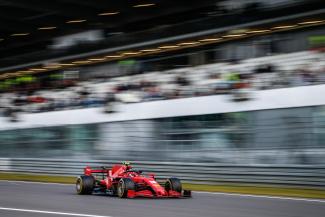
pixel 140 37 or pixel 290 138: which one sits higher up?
pixel 140 37

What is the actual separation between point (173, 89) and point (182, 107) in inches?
62.4

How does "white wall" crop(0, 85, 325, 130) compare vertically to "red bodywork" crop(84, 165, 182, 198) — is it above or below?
above

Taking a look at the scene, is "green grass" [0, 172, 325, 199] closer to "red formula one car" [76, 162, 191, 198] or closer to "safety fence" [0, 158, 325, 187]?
"safety fence" [0, 158, 325, 187]

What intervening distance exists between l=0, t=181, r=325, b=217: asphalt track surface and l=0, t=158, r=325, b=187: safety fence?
1777mm

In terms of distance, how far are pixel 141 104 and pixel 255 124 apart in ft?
16.1

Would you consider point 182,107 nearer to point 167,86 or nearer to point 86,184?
point 167,86

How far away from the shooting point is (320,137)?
14.6 meters

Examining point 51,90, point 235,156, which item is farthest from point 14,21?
point 235,156

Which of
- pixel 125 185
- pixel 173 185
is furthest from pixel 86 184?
pixel 173 185

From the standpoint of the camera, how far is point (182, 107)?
18.7 m

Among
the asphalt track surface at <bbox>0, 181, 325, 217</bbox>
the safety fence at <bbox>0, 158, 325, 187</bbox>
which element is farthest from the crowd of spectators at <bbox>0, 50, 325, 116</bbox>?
the asphalt track surface at <bbox>0, 181, 325, 217</bbox>

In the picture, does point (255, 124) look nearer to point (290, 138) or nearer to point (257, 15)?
point (290, 138)

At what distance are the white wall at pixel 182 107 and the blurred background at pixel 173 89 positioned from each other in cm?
4

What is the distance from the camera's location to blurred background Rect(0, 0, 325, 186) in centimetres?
1567
